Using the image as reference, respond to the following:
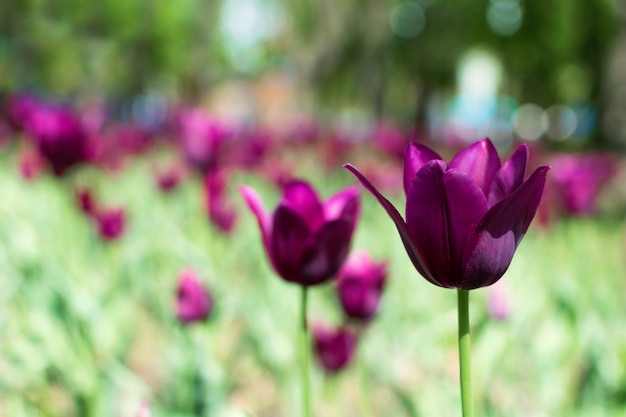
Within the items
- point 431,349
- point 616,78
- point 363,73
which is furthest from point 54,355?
point 363,73

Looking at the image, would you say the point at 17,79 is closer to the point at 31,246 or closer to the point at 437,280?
the point at 31,246

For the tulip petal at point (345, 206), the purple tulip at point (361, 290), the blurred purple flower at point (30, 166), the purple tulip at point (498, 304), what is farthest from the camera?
the blurred purple flower at point (30, 166)

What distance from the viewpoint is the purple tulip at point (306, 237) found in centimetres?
101

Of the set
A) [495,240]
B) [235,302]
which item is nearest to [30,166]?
[235,302]

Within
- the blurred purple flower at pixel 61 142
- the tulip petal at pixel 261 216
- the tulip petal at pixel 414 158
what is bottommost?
the tulip petal at pixel 261 216

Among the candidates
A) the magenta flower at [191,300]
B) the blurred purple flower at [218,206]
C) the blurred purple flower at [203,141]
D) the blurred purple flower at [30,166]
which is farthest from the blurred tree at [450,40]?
the magenta flower at [191,300]

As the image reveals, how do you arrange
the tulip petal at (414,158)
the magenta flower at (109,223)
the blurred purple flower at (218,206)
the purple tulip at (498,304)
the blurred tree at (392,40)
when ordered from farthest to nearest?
1. the blurred tree at (392,40)
2. the blurred purple flower at (218,206)
3. the magenta flower at (109,223)
4. the purple tulip at (498,304)
5. the tulip petal at (414,158)

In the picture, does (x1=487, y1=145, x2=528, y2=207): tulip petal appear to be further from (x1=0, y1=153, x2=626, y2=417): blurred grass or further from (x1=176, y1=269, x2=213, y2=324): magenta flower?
(x1=176, y1=269, x2=213, y2=324): magenta flower

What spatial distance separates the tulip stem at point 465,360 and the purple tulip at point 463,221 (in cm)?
3

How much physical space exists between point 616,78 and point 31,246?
17.7 feet

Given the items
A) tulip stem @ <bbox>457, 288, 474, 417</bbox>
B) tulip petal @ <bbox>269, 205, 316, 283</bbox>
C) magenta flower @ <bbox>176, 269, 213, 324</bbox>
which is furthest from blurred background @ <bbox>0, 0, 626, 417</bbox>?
tulip stem @ <bbox>457, 288, 474, 417</bbox>

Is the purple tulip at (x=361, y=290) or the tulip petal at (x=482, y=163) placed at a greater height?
the tulip petal at (x=482, y=163)

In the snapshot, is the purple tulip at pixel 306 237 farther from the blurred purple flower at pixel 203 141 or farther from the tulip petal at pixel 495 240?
the blurred purple flower at pixel 203 141

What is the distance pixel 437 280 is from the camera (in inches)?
28.1
